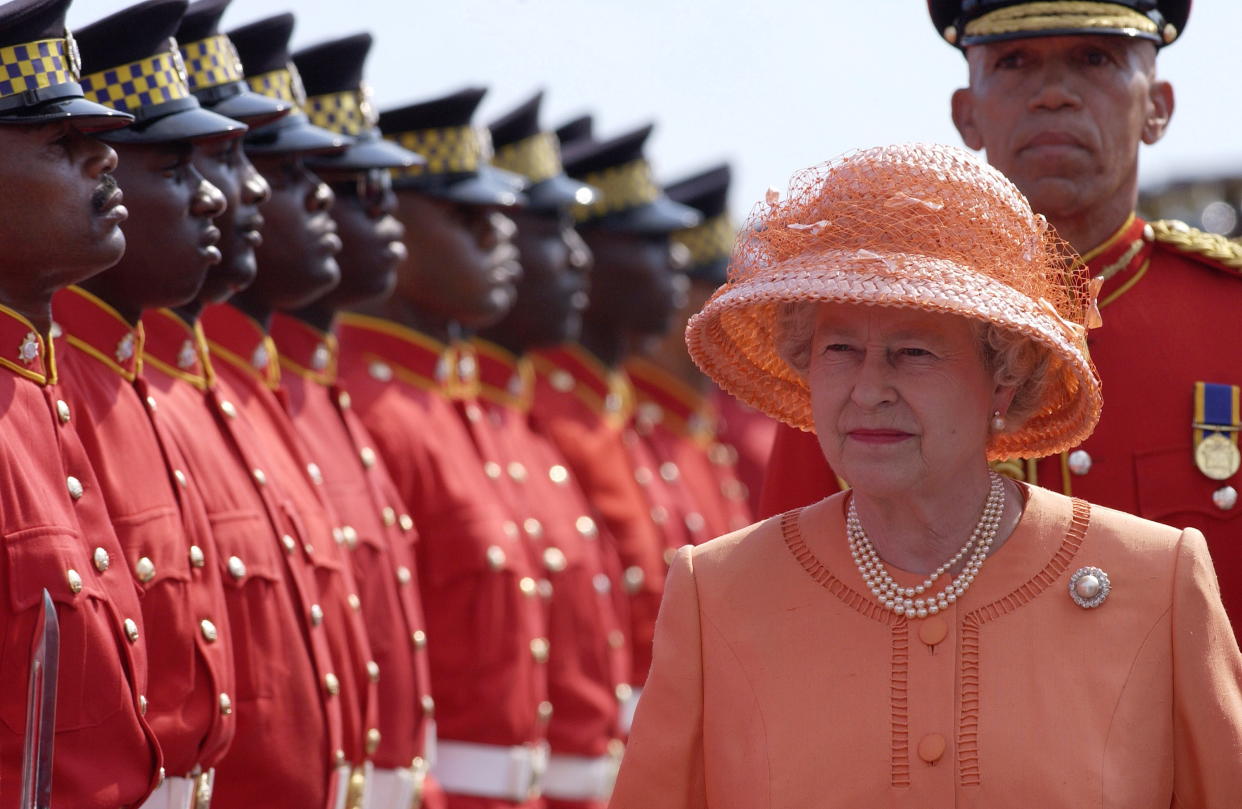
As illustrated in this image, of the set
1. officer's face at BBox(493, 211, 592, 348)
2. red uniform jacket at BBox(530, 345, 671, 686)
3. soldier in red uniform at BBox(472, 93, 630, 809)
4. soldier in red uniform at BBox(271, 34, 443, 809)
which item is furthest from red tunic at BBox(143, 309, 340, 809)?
red uniform jacket at BBox(530, 345, 671, 686)

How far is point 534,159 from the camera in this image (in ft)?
29.2

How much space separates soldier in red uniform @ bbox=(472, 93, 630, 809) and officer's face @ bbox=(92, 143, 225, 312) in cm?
279

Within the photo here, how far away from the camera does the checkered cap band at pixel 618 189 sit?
1005 cm

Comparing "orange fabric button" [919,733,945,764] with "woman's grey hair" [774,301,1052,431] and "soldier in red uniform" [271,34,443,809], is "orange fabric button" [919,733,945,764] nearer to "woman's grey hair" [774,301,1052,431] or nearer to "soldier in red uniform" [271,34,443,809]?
"woman's grey hair" [774,301,1052,431]

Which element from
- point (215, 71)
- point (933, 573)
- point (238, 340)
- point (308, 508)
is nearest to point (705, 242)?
point (238, 340)

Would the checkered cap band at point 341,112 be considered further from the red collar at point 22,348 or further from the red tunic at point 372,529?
the red collar at point 22,348

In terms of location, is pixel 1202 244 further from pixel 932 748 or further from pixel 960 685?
pixel 932 748

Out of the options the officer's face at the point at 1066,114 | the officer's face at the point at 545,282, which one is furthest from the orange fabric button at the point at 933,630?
the officer's face at the point at 545,282

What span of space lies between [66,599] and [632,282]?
5873 millimetres

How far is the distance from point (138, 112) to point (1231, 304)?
2669 mm

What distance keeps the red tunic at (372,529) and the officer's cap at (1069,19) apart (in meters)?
2.50

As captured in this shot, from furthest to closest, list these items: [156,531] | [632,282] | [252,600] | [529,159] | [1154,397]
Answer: [632,282] < [529,159] < [252,600] < [156,531] < [1154,397]

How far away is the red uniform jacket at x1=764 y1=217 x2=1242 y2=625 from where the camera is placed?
480 cm

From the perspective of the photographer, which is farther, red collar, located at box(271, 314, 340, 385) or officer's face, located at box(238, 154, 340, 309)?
red collar, located at box(271, 314, 340, 385)
